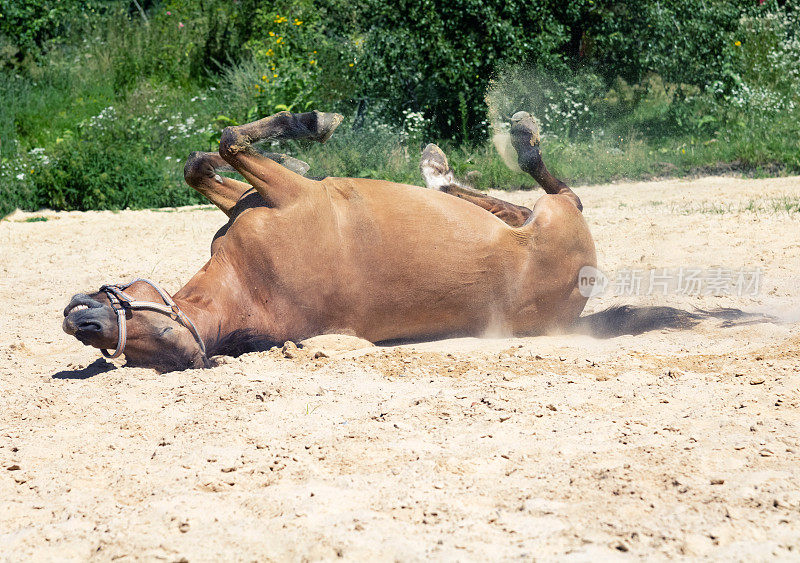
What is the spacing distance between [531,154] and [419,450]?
2.77m

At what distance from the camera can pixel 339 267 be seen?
3971 millimetres

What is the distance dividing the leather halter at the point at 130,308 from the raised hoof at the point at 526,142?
96.9 inches

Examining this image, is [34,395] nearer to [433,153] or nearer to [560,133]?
[433,153]

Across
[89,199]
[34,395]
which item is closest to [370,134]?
[89,199]

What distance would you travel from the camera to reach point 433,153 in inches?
209

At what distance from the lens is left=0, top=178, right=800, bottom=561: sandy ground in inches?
88.0

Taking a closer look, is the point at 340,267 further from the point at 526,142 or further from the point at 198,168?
the point at 526,142

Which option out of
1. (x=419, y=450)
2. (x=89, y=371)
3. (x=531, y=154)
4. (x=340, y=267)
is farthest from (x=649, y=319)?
(x=89, y=371)

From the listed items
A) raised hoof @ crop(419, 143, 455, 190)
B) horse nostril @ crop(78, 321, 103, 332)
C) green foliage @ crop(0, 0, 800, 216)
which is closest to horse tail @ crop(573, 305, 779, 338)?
raised hoof @ crop(419, 143, 455, 190)

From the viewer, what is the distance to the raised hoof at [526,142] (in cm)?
512

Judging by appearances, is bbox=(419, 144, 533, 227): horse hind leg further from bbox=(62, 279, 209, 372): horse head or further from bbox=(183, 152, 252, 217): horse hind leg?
bbox=(62, 279, 209, 372): horse head

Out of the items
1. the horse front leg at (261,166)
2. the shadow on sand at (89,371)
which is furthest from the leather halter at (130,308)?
the horse front leg at (261,166)

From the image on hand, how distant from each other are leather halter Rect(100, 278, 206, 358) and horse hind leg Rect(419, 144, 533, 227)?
1909 mm

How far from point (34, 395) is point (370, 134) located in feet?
23.0
